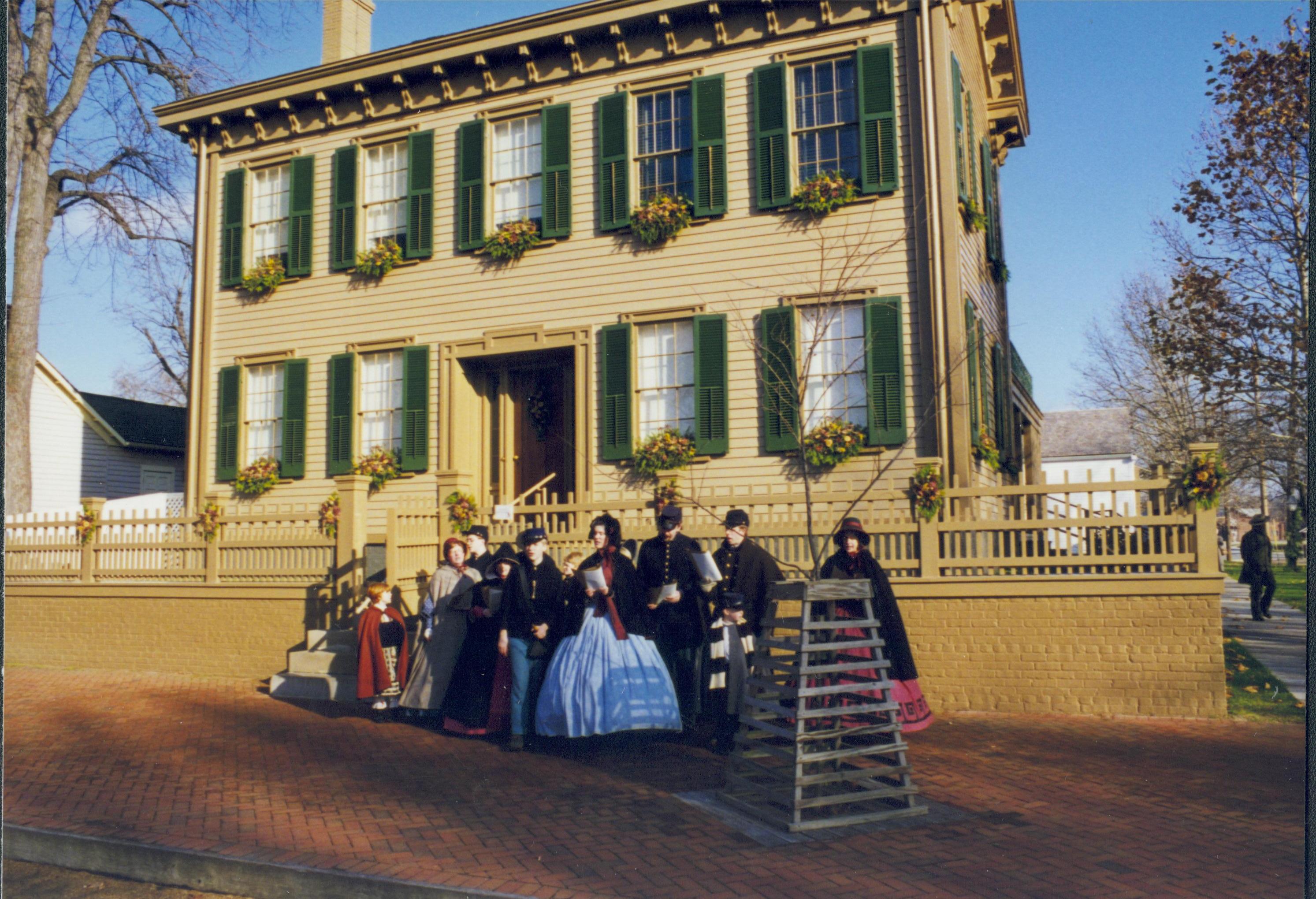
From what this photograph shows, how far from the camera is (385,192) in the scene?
51.0ft

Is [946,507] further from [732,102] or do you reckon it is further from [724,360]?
[732,102]

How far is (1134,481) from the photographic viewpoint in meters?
9.36

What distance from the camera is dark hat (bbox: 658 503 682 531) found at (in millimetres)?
8695

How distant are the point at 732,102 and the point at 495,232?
147 inches

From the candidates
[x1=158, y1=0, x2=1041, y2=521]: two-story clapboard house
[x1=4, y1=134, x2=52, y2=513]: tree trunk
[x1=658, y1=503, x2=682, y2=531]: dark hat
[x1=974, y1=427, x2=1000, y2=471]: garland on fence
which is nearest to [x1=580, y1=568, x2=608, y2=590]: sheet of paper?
[x1=658, y1=503, x2=682, y2=531]: dark hat

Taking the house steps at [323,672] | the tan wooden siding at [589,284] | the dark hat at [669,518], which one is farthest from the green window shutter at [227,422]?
the dark hat at [669,518]

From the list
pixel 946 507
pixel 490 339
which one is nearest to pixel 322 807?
pixel 946 507

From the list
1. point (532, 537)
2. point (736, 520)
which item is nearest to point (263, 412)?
point (532, 537)

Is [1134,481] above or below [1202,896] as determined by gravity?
above

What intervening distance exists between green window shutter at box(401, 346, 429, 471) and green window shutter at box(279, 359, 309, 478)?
1.84 meters

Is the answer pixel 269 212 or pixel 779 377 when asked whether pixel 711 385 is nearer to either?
pixel 779 377

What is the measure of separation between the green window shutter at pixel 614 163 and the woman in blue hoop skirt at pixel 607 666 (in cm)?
618

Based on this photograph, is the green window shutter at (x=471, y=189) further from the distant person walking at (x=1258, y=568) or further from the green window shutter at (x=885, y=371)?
the distant person walking at (x=1258, y=568)

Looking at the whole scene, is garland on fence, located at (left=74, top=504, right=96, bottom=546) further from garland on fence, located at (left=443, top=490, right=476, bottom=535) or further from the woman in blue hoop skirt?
the woman in blue hoop skirt
